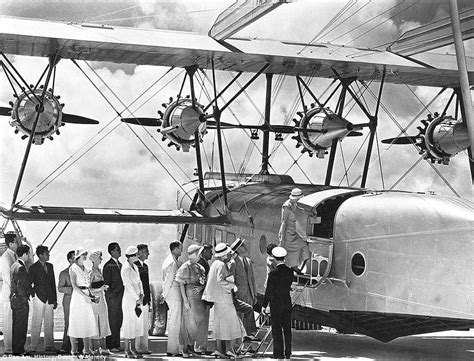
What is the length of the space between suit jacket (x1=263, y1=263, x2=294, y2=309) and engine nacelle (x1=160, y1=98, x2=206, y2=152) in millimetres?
8130

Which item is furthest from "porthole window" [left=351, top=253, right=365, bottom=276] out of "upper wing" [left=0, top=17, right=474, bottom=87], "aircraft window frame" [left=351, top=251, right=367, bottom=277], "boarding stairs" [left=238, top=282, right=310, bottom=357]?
"upper wing" [left=0, top=17, right=474, bottom=87]

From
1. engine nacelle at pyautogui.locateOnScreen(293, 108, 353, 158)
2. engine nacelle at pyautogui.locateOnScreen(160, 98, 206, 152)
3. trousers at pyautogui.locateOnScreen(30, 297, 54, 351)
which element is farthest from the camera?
engine nacelle at pyautogui.locateOnScreen(293, 108, 353, 158)

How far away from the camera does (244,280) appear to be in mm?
12195

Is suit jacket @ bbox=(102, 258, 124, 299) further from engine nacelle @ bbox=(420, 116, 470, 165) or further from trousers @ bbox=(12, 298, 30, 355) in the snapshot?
engine nacelle @ bbox=(420, 116, 470, 165)

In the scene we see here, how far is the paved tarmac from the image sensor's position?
40.9 ft

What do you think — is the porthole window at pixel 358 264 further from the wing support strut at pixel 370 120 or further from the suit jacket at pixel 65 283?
the wing support strut at pixel 370 120

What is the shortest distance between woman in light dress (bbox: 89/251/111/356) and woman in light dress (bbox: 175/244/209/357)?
118 centimetres

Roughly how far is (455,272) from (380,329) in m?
1.87

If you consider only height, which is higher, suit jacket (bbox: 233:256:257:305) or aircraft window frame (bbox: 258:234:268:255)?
aircraft window frame (bbox: 258:234:268:255)

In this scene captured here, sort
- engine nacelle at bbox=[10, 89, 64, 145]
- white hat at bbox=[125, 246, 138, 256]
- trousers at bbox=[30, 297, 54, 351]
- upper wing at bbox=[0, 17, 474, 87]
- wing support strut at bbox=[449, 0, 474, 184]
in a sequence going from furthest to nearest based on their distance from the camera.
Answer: engine nacelle at bbox=[10, 89, 64, 145] → upper wing at bbox=[0, 17, 474, 87] → wing support strut at bbox=[449, 0, 474, 184] → trousers at bbox=[30, 297, 54, 351] → white hat at bbox=[125, 246, 138, 256]

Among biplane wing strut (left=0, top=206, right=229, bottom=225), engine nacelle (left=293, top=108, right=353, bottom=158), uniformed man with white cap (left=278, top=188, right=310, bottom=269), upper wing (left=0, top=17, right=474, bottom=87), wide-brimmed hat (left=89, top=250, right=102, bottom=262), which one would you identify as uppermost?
upper wing (left=0, top=17, right=474, bottom=87)

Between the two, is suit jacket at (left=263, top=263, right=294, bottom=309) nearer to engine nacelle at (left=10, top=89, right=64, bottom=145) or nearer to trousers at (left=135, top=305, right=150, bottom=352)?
trousers at (left=135, top=305, right=150, bottom=352)

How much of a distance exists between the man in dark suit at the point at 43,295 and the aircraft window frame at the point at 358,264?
16.1 feet

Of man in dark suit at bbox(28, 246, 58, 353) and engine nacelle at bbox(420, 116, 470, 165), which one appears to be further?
engine nacelle at bbox(420, 116, 470, 165)
